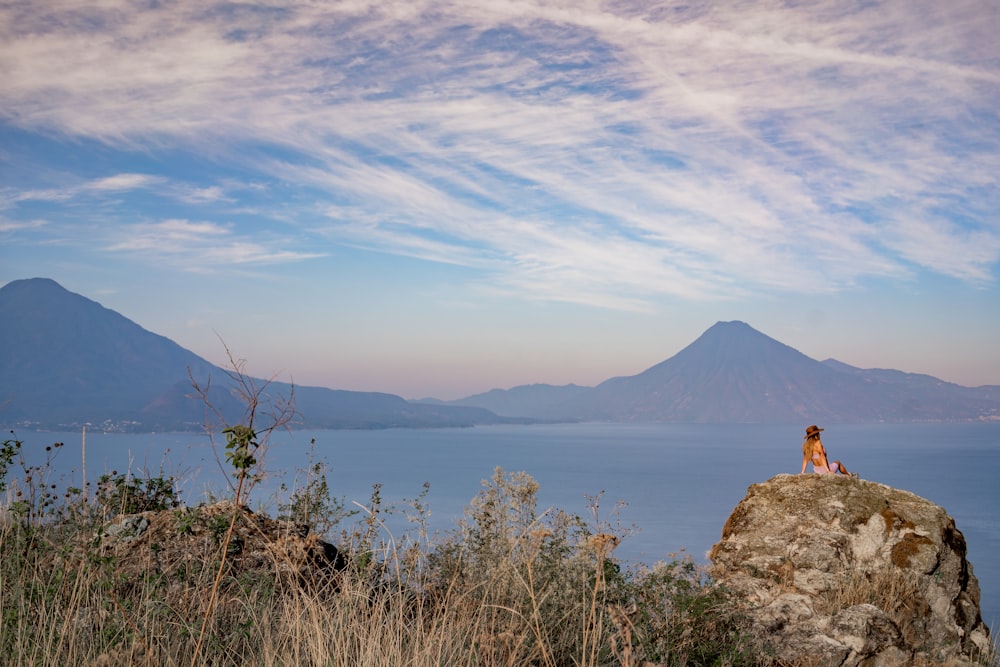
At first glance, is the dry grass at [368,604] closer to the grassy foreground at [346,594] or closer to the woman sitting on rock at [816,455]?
the grassy foreground at [346,594]

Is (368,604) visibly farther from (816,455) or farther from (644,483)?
(644,483)

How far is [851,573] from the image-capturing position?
27.2ft

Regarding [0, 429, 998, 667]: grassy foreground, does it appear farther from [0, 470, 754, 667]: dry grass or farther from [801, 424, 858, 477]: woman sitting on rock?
[801, 424, 858, 477]: woman sitting on rock

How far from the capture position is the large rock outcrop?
271 inches

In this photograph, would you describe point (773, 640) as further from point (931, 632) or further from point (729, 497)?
point (729, 497)

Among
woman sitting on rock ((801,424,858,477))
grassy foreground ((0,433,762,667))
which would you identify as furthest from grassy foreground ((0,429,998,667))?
woman sitting on rock ((801,424,858,477))

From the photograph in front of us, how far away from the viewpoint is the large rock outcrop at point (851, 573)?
22.6ft

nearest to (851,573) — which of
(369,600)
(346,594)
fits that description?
(369,600)

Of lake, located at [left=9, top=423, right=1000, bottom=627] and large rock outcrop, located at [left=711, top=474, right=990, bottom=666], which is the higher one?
large rock outcrop, located at [left=711, top=474, right=990, bottom=666]

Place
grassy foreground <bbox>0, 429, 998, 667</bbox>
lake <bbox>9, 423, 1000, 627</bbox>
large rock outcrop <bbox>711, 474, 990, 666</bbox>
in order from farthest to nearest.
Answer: lake <bbox>9, 423, 1000, 627</bbox>
large rock outcrop <bbox>711, 474, 990, 666</bbox>
grassy foreground <bbox>0, 429, 998, 667</bbox>

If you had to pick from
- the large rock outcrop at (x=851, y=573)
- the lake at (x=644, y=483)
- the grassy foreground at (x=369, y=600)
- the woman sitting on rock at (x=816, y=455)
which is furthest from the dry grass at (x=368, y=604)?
the lake at (x=644, y=483)

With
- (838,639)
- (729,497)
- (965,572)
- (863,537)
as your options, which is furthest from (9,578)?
(729,497)

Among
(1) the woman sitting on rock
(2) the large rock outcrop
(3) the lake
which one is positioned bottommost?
(3) the lake

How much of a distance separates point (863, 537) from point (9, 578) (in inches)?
327
